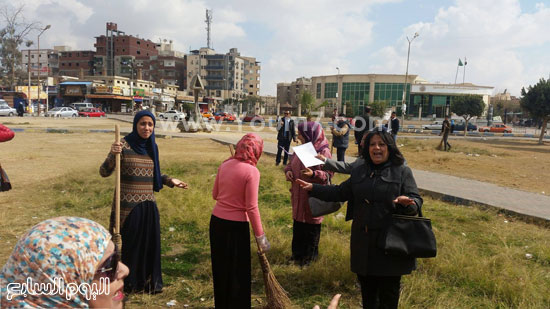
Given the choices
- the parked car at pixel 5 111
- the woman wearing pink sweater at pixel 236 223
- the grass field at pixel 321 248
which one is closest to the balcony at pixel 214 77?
the parked car at pixel 5 111

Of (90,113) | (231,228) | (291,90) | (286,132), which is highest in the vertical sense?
(291,90)

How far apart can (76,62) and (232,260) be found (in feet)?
311

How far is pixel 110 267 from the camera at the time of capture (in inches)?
55.0

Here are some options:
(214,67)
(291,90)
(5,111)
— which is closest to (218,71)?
(214,67)

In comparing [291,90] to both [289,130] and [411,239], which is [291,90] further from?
[411,239]

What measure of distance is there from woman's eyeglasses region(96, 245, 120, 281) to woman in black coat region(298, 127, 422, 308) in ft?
5.87

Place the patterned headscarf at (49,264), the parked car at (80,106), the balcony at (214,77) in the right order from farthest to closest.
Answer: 1. the balcony at (214,77)
2. the parked car at (80,106)
3. the patterned headscarf at (49,264)

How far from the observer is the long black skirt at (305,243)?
430cm

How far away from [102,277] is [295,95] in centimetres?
11033

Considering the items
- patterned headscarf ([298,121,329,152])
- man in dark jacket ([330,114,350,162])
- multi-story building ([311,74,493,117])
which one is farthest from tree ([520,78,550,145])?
multi-story building ([311,74,493,117])

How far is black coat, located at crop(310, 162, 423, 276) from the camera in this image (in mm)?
2643

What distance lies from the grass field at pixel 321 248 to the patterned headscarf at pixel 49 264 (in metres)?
2.45

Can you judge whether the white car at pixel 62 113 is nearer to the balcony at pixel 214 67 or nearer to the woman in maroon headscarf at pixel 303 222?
the woman in maroon headscarf at pixel 303 222

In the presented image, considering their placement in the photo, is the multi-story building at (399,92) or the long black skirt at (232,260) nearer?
the long black skirt at (232,260)
